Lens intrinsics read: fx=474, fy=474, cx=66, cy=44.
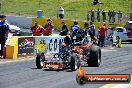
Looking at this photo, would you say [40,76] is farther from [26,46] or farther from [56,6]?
[56,6]

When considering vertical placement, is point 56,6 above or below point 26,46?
above

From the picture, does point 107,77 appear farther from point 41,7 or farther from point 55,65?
point 41,7

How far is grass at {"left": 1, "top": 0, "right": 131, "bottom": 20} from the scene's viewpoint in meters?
51.9

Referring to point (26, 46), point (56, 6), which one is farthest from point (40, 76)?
point (56, 6)

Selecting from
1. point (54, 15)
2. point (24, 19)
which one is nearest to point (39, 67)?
point (24, 19)

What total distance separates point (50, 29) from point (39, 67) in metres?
8.55

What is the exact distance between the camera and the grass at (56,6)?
51.9 meters

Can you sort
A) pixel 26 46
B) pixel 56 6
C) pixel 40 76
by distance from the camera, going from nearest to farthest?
1. pixel 40 76
2. pixel 26 46
3. pixel 56 6

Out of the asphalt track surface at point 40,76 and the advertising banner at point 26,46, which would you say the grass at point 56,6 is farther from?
the asphalt track surface at point 40,76

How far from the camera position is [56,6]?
56.7 metres

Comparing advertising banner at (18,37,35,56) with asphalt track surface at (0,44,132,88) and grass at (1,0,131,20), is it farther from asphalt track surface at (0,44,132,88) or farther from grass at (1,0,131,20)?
grass at (1,0,131,20)

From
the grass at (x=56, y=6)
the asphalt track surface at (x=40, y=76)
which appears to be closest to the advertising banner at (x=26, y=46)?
the asphalt track surface at (x=40, y=76)

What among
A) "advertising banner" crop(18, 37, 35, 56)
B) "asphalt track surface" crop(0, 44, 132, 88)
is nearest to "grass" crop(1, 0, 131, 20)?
"advertising banner" crop(18, 37, 35, 56)

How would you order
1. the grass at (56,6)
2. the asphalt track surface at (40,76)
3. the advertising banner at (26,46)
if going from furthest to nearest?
the grass at (56,6) → the advertising banner at (26,46) → the asphalt track surface at (40,76)
